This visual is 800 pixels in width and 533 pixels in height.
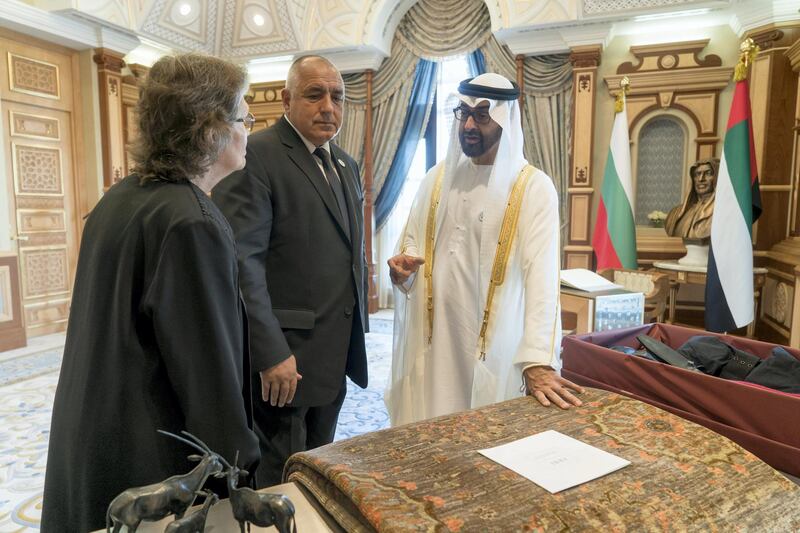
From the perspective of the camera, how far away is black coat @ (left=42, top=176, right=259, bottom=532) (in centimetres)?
90

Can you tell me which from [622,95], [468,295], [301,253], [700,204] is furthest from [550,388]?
[622,95]

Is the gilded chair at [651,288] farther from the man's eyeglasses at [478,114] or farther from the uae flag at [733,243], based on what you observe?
the man's eyeglasses at [478,114]

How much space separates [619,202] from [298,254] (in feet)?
13.5

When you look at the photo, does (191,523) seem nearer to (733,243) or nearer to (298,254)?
(298,254)

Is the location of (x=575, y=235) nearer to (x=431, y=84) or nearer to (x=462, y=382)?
(x=431, y=84)

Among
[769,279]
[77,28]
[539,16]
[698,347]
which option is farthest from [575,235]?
[77,28]

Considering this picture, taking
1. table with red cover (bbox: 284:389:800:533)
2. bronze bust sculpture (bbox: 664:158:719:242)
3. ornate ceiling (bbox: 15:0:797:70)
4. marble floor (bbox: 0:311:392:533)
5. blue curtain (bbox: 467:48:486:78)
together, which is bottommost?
marble floor (bbox: 0:311:392:533)

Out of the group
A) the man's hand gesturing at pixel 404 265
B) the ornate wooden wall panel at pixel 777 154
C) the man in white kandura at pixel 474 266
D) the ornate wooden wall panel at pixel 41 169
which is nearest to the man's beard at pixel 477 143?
the man in white kandura at pixel 474 266

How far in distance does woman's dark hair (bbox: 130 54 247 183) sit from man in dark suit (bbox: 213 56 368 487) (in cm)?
54

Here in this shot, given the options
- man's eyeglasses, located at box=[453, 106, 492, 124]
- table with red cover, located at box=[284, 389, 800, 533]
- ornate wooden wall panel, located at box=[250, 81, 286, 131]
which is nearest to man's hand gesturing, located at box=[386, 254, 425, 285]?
man's eyeglasses, located at box=[453, 106, 492, 124]

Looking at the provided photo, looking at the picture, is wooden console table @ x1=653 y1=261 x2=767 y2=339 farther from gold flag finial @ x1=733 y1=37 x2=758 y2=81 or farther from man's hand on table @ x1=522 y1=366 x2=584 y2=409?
man's hand on table @ x1=522 y1=366 x2=584 y2=409

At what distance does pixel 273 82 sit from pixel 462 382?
5.87m

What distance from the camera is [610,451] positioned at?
101cm

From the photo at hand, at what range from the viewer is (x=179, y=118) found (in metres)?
1.01
